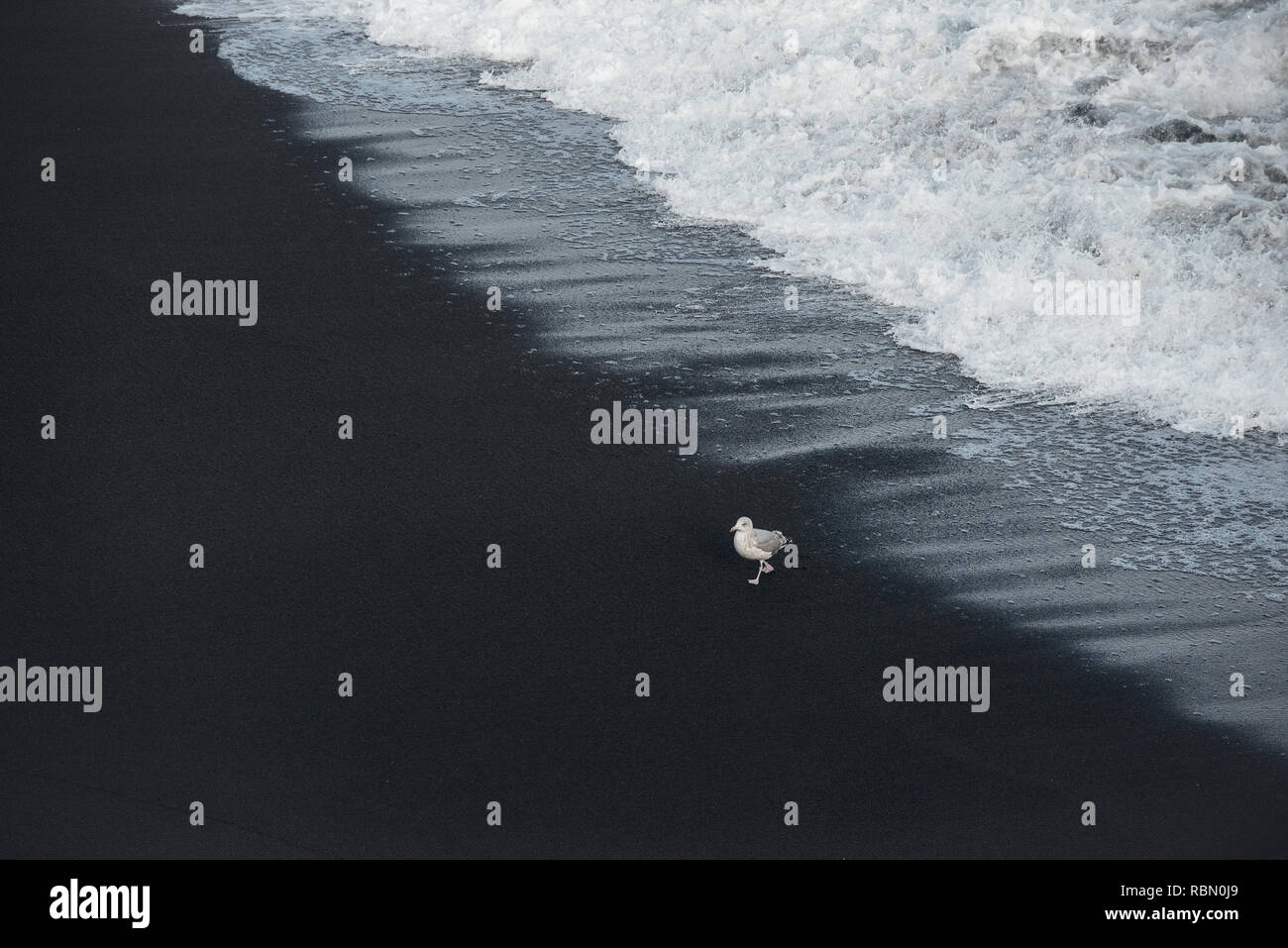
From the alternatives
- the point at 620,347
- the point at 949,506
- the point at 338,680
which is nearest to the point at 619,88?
the point at 620,347

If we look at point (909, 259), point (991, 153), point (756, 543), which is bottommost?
point (756, 543)

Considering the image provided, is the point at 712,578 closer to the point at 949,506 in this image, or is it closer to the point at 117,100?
the point at 949,506

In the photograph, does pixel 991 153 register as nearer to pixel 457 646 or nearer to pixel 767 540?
pixel 767 540

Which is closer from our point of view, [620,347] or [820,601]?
[820,601]

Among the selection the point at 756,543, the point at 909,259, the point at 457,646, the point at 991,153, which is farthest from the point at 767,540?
the point at 991,153

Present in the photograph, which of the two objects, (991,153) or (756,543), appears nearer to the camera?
(756,543)

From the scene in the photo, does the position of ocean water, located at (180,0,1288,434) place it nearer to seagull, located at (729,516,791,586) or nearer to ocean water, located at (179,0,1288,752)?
ocean water, located at (179,0,1288,752)
